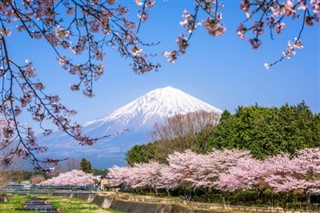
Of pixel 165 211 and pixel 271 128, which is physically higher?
pixel 271 128

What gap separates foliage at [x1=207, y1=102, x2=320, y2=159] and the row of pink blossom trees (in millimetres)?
2074

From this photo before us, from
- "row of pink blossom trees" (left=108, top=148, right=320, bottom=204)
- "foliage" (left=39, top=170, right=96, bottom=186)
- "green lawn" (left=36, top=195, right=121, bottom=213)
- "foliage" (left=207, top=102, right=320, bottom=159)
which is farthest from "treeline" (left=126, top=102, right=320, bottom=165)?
"foliage" (left=39, top=170, right=96, bottom=186)

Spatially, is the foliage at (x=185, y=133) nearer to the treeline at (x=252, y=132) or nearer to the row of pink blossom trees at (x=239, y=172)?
the treeline at (x=252, y=132)

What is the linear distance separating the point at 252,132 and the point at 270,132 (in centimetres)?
247

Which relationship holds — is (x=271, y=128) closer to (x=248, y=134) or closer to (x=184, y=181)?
(x=248, y=134)

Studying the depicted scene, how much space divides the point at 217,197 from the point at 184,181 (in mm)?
4460

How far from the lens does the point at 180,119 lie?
54812mm

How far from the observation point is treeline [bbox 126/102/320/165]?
37.3m

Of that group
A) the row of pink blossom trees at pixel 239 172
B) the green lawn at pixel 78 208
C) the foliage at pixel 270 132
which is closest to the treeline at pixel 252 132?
the foliage at pixel 270 132

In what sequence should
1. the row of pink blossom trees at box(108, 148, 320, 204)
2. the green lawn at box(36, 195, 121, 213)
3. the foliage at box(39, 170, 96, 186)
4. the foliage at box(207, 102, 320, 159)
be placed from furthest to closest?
1. the foliage at box(39, 170, 96, 186)
2. the green lawn at box(36, 195, 121, 213)
3. the foliage at box(207, 102, 320, 159)
4. the row of pink blossom trees at box(108, 148, 320, 204)

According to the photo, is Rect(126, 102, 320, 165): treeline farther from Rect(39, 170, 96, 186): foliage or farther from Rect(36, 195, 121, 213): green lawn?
Rect(39, 170, 96, 186): foliage

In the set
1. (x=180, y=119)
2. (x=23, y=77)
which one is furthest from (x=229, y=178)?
(x=23, y=77)

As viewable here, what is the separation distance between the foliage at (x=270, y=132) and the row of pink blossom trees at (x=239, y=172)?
2074mm

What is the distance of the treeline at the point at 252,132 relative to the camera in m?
37.3
